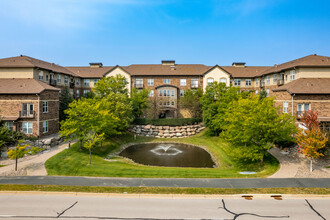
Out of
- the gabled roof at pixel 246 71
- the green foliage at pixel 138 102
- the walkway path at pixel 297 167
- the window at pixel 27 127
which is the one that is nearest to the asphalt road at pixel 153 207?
the walkway path at pixel 297 167

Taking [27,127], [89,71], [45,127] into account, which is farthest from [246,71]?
[27,127]

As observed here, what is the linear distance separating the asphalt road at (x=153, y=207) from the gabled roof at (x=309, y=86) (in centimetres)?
1822

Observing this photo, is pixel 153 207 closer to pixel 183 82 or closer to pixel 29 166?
pixel 29 166

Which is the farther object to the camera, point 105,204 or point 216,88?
point 216,88

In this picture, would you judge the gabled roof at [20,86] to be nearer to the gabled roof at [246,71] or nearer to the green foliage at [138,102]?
the green foliage at [138,102]

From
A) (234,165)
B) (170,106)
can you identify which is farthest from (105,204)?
(170,106)

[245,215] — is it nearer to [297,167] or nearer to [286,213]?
[286,213]

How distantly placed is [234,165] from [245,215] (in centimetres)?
1304

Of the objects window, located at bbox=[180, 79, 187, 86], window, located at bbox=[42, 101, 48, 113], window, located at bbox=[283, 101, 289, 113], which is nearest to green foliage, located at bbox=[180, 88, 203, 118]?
window, located at bbox=[180, 79, 187, 86]

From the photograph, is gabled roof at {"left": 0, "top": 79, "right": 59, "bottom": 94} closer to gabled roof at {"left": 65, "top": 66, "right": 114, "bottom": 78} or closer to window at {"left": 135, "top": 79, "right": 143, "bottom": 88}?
gabled roof at {"left": 65, "top": 66, "right": 114, "bottom": 78}

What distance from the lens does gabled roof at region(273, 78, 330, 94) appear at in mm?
27453

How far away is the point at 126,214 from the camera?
11039 mm

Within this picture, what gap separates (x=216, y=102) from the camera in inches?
1453

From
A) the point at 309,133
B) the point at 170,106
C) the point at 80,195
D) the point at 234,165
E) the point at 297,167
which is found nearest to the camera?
the point at 80,195
